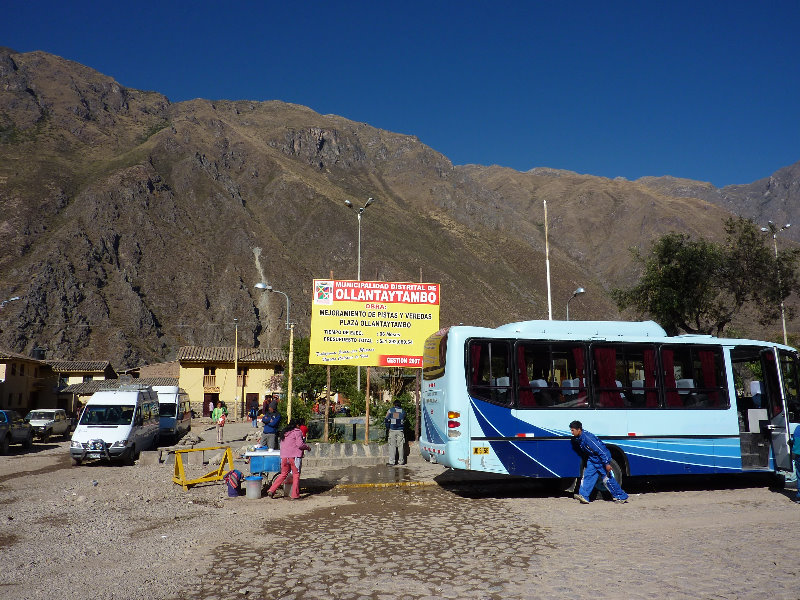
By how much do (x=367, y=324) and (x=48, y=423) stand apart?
18.6m

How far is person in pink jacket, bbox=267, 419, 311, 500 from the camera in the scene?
35.2 feet

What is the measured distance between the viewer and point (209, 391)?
5631 centimetres

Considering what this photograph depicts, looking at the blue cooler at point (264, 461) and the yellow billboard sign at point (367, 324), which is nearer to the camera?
the blue cooler at point (264, 461)

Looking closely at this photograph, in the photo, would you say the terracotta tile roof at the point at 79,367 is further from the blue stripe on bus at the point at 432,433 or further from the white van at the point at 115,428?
the blue stripe on bus at the point at 432,433

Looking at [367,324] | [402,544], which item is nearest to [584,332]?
[402,544]

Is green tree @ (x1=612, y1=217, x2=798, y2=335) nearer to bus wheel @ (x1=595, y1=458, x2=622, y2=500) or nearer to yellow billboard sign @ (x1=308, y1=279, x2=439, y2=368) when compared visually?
yellow billboard sign @ (x1=308, y1=279, x2=439, y2=368)

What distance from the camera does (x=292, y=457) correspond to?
10.8 meters

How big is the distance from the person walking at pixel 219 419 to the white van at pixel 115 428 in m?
5.49

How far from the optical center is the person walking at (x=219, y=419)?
26.0 m

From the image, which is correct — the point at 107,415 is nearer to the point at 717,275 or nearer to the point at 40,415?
the point at 40,415

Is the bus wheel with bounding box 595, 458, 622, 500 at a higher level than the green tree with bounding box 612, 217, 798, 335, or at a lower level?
lower

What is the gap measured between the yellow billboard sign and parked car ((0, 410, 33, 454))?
1211 centimetres

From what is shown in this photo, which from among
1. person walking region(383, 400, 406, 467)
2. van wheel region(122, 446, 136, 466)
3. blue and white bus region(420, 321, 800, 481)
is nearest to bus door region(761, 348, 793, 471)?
blue and white bus region(420, 321, 800, 481)

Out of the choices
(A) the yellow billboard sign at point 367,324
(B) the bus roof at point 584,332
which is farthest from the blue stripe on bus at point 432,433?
(A) the yellow billboard sign at point 367,324
